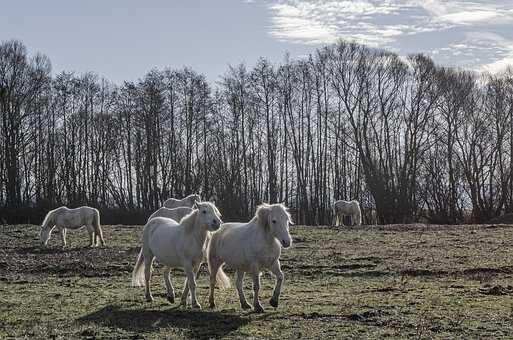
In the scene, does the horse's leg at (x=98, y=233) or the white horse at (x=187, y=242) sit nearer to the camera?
the white horse at (x=187, y=242)

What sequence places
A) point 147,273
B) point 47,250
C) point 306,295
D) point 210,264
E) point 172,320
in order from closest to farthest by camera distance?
point 172,320 < point 210,264 < point 147,273 < point 306,295 < point 47,250

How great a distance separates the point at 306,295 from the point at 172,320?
11.5 feet

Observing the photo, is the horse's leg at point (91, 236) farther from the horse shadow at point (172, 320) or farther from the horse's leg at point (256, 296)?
the horse's leg at point (256, 296)

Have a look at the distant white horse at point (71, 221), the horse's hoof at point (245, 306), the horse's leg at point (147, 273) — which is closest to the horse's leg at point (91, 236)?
the distant white horse at point (71, 221)

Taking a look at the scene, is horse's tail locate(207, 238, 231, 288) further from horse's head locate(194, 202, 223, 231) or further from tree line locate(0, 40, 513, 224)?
tree line locate(0, 40, 513, 224)

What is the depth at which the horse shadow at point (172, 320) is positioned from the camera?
943 cm

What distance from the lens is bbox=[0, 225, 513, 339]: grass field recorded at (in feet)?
30.9

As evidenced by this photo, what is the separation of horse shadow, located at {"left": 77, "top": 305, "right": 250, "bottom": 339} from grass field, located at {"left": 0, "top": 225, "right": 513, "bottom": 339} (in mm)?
16

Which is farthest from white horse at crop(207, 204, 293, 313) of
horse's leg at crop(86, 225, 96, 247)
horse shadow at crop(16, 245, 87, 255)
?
horse's leg at crop(86, 225, 96, 247)

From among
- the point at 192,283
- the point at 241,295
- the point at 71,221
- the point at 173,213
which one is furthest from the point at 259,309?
the point at 71,221

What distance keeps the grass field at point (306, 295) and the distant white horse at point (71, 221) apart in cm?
77

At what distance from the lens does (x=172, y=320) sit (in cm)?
1025

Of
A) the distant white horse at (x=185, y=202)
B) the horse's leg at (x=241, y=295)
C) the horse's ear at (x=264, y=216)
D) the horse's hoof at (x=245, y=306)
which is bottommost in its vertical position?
the horse's hoof at (x=245, y=306)

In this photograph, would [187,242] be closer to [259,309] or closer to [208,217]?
[208,217]
